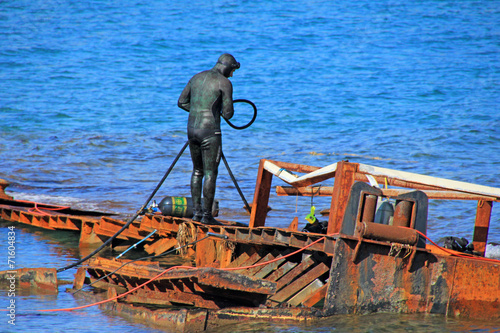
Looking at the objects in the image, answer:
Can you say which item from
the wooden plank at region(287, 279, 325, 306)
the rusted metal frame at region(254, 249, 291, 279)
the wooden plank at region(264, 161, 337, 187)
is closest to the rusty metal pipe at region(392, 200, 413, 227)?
the wooden plank at region(264, 161, 337, 187)

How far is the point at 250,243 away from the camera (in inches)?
274

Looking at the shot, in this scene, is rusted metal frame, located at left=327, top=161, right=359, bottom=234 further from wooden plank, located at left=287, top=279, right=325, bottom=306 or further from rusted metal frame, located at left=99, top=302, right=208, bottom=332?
rusted metal frame, located at left=99, top=302, right=208, bottom=332

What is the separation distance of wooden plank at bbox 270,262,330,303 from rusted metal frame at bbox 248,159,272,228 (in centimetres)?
163

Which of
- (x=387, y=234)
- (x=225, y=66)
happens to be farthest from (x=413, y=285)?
(x=225, y=66)

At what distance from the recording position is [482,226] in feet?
24.4

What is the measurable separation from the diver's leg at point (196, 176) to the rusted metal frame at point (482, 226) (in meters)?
3.61

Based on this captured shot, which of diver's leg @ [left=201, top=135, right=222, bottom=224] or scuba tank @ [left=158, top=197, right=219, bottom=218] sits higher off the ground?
diver's leg @ [left=201, top=135, right=222, bottom=224]

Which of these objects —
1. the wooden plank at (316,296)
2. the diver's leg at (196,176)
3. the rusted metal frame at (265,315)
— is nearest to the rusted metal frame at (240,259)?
the diver's leg at (196,176)

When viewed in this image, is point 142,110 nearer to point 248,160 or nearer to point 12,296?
point 248,160

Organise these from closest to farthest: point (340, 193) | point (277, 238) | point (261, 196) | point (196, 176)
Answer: point (340, 193) < point (277, 238) < point (261, 196) < point (196, 176)

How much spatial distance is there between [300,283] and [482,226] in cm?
272

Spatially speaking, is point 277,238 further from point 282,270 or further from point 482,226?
point 482,226

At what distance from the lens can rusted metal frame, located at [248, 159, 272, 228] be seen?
7805mm

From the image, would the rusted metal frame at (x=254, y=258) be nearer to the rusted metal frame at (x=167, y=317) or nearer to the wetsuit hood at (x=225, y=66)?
Result: the rusted metal frame at (x=167, y=317)
